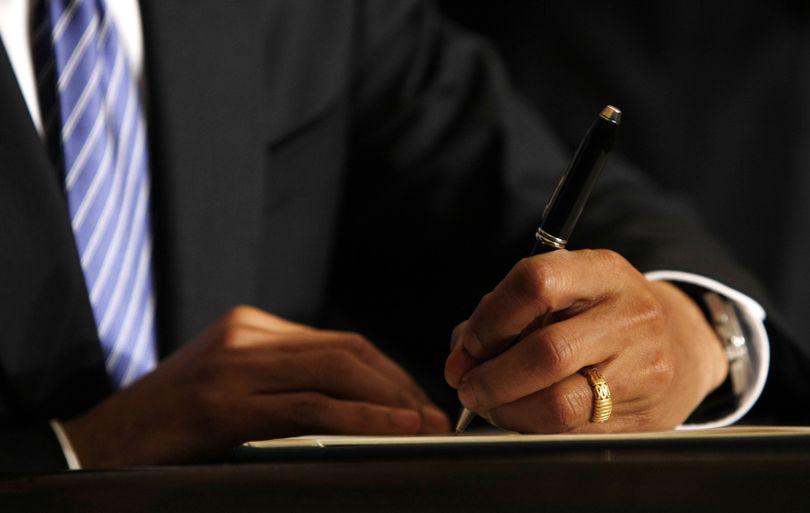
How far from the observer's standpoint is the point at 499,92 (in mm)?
750

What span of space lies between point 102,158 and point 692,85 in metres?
0.75

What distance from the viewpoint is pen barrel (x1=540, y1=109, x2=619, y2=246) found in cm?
34

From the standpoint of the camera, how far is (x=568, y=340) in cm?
33

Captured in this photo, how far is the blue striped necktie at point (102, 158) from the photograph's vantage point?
20.2 inches

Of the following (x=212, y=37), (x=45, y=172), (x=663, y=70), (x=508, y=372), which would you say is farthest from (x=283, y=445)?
(x=663, y=70)

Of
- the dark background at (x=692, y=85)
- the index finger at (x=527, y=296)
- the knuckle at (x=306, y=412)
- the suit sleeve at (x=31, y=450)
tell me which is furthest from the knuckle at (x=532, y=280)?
the dark background at (x=692, y=85)

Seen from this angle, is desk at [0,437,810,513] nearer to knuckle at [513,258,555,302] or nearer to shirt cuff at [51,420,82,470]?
knuckle at [513,258,555,302]

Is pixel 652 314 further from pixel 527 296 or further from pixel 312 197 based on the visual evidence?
pixel 312 197

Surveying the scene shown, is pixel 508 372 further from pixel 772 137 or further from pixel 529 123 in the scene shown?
pixel 772 137

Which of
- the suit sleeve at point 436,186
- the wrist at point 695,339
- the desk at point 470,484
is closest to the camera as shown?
the desk at point 470,484

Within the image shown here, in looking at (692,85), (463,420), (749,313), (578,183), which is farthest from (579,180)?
(692,85)

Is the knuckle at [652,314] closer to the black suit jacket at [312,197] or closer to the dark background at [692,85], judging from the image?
the black suit jacket at [312,197]

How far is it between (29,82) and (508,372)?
13.5 inches

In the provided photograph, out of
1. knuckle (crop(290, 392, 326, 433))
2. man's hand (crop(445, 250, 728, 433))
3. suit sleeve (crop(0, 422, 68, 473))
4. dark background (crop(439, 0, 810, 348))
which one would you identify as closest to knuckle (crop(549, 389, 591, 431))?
man's hand (crop(445, 250, 728, 433))
